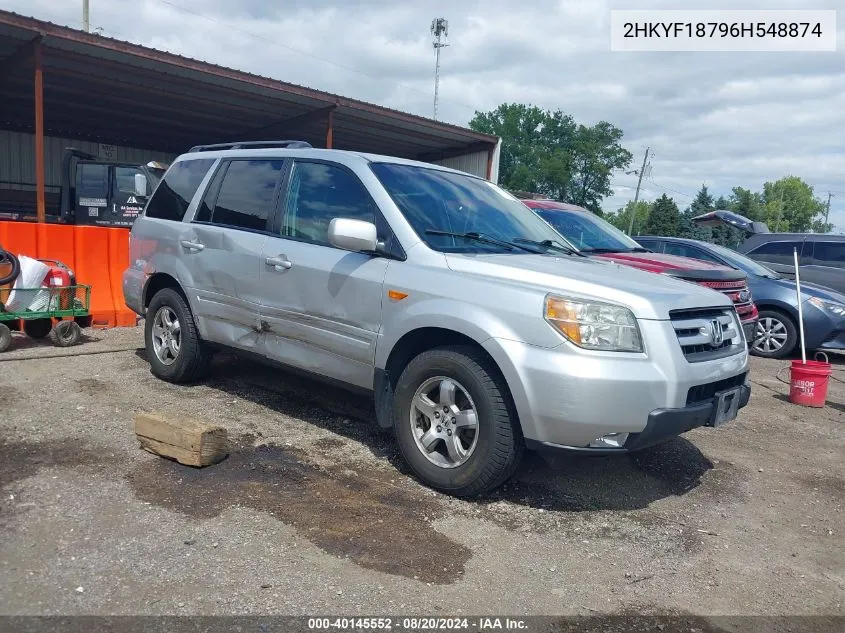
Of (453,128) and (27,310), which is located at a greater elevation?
(453,128)

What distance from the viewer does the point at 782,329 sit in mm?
9461

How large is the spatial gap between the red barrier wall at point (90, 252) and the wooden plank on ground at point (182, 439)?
14.2 ft

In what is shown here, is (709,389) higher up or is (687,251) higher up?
(687,251)

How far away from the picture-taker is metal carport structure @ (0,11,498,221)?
40.6 ft

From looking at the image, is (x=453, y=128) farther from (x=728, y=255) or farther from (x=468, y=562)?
(x=468, y=562)

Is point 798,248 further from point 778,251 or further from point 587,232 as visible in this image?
point 587,232

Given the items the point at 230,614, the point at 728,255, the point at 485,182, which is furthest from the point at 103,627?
the point at 728,255

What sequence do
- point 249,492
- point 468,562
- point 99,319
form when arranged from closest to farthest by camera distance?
point 468,562 < point 249,492 < point 99,319

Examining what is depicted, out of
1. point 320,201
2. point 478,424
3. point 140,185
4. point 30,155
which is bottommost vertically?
point 478,424

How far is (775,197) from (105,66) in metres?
111

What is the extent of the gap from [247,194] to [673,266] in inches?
174

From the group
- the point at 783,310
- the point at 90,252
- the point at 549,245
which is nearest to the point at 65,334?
the point at 90,252

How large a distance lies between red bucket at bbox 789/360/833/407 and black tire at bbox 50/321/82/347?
7.33 metres

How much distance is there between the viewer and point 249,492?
380cm
